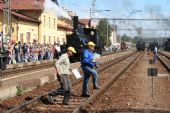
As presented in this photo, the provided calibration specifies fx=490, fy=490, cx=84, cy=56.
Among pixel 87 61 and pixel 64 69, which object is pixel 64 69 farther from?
pixel 87 61

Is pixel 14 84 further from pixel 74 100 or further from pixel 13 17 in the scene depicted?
pixel 13 17

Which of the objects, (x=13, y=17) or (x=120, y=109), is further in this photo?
(x=13, y=17)

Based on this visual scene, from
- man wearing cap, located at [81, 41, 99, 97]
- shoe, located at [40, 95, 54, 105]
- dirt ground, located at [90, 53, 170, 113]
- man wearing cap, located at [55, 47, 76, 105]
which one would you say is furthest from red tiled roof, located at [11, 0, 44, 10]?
man wearing cap, located at [55, 47, 76, 105]

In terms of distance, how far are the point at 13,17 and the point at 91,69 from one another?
40.0m

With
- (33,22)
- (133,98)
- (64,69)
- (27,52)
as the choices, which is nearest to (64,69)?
(64,69)

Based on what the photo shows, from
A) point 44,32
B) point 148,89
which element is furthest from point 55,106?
point 44,32

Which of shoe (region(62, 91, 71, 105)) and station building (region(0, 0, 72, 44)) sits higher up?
station building (region(0, 0, 72, 44))

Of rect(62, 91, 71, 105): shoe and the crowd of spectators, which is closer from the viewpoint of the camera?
rect(62, 91, 71, 105): shoe

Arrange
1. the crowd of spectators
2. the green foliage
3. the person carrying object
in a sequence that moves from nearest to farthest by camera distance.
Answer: the person carrying object
the green foliage
the crowd of spectators

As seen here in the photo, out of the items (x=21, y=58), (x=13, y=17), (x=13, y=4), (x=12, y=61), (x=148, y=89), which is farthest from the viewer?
(x=13, y=4)

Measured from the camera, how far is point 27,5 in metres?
69.4

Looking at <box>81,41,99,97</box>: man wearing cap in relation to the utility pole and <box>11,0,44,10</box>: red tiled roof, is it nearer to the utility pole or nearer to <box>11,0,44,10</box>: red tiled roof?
the utility pole

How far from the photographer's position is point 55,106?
49.5ft

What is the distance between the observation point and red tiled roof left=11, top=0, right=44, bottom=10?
67.8 meters
